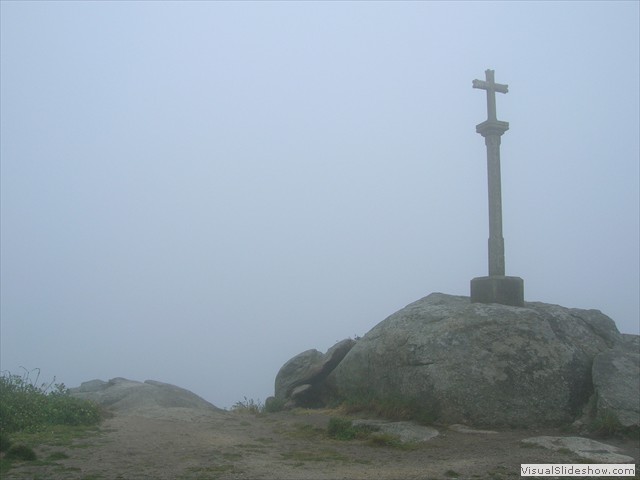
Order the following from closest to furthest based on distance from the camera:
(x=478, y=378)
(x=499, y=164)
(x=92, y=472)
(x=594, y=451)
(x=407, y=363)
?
(x=92, y=472) < (x=594, y=451) < (x=478, y=378) < (x=407, y=363) < (x=499, y=164)

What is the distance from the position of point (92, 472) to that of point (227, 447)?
9.21ft

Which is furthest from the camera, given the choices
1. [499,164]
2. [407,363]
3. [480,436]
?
[499,164]

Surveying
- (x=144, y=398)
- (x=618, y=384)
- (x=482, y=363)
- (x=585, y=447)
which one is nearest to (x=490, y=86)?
(x=482, y=363)

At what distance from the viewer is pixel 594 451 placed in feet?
31.8

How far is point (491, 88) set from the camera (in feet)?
54.5

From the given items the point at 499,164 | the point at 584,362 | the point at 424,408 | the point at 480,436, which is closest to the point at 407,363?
the point at 424,408

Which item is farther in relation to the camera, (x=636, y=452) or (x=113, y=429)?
(x=113, y=429)

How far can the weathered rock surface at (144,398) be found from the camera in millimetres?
16766

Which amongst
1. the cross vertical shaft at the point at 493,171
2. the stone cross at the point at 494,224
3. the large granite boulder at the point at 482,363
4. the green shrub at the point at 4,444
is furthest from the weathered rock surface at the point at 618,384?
the green shrub at the point at 4,444

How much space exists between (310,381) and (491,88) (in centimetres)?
908

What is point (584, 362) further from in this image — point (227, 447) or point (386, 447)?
point (227, 447)

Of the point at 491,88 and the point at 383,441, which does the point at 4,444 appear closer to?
the point at 383,441

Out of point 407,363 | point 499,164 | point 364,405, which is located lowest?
point 364,405

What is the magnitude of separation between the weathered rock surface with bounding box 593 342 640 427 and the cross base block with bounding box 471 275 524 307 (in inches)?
95.3
